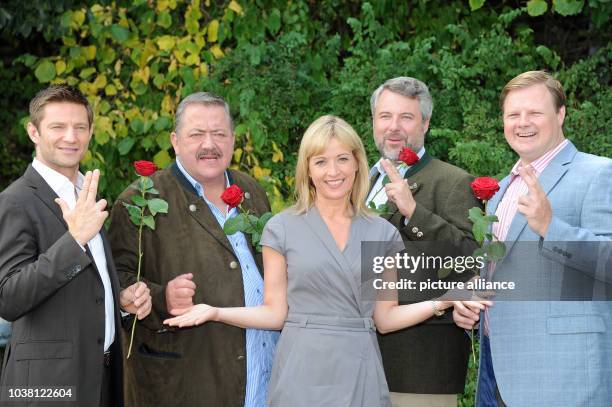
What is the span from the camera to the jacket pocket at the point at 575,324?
3.65m

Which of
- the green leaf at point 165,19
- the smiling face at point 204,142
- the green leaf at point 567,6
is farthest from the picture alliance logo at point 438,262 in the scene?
the green leaf at point 165,19

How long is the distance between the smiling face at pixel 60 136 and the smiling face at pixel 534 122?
195cm

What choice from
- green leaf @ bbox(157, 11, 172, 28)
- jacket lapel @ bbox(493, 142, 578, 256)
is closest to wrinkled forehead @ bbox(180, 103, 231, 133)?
jacket lapel @ bbox(493, 142, 578, 256)

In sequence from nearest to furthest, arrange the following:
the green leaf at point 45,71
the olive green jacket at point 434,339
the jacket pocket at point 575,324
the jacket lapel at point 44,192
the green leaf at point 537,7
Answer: the jacket pocket at point 575,324
the jacket lapel at point 44,192
the olive green jacket at point 434,339
the green leaf at point 537,7
the green leaf at point 45,71

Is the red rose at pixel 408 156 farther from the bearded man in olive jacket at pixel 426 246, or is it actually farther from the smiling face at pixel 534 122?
the smiling face at pixel 534 122

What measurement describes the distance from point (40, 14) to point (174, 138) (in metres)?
3.48

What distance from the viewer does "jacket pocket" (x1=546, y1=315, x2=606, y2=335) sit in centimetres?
365

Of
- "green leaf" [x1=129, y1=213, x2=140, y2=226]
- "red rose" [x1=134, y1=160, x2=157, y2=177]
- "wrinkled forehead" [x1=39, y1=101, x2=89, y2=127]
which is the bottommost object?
"green leaf" [x1=129, y1=213, x2=140, y2=226]

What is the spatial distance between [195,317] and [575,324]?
1.60 meters

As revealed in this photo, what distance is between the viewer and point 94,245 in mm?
3980

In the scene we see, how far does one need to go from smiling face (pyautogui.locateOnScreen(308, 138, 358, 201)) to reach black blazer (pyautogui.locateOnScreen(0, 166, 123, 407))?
40.7 inches

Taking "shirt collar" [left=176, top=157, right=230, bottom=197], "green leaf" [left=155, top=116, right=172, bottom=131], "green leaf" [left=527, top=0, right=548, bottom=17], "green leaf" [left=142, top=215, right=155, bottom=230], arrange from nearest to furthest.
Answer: "green leaf" [left=142, top=215, right=155, bottom=230] → "shirt collar" [left=176, top=157, right=230, bottom=197] → "green leaf" [left=527, top=0, right=548, bottom=17] → "green leaf" [left=155, top=116, right=172, bottom=131]

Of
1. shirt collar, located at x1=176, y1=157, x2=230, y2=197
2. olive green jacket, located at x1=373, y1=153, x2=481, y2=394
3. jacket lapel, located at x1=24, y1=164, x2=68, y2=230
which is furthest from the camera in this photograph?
shirt collar, located at x1=176, y1=157, x2=230, y2=197

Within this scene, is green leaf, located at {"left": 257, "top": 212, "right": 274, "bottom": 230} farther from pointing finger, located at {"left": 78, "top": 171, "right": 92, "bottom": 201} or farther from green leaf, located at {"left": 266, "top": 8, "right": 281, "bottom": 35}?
green leaf, located at {"left": 266, "top": 8, "right": 281, "bottom": 35}
